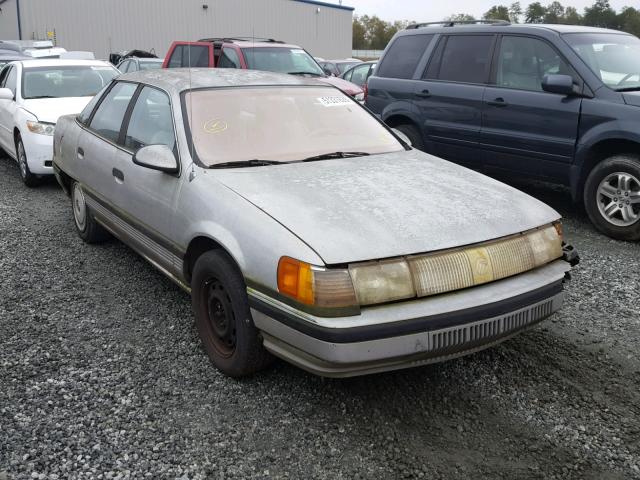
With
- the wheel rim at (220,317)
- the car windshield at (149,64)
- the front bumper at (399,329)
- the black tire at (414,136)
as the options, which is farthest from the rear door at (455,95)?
the car windshield at (149,64)

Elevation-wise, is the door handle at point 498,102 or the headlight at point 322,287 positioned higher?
the door handle at point 498,102

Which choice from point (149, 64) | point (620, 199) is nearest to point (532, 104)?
point (620, 199)

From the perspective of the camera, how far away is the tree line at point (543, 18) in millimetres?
56838

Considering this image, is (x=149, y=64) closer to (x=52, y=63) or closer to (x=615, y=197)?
(x=52, y=63)

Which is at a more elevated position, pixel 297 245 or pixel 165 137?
pixel 165 137

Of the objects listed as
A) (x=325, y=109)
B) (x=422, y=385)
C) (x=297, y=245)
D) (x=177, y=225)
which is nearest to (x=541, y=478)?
(x=422, y=385)

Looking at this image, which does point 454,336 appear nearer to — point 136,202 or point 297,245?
point 297,245

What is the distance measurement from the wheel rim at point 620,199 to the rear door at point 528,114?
0.40m

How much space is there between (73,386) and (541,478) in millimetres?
2229

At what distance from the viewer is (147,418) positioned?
2998 millimetres

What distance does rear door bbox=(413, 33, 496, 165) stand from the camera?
666cm

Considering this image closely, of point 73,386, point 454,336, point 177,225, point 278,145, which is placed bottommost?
point 73,386

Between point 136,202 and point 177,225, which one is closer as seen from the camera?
point 177,225

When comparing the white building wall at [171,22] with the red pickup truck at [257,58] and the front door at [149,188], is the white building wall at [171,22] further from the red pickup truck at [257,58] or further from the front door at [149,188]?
the front door at [149,188]
